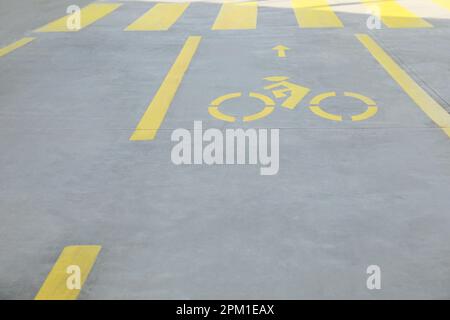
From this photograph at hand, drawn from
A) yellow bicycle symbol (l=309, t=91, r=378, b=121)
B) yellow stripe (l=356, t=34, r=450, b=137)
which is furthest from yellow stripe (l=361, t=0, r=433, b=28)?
yellow bicycle symbol (l=309, t=91, r=378, b=121)

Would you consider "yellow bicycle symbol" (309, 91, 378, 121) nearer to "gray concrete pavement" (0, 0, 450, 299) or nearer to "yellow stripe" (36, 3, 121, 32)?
"gray concrete pavement" (0, 0, 450, 299)

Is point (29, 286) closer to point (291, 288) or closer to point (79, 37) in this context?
point (291, 288)

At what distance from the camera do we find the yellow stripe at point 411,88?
6.65 m

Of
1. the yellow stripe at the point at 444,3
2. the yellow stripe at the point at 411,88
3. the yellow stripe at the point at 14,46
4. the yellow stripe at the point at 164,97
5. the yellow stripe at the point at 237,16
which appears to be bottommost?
the yellow stripe at the point at 14,46

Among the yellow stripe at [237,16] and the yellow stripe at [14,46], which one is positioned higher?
the yellow stripe at [237,16]

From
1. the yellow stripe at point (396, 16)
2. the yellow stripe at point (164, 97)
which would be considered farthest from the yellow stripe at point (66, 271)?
the yellow stripe at point (396, 16)

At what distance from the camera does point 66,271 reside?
4074 mm

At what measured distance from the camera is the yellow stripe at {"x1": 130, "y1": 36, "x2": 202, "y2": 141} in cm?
650

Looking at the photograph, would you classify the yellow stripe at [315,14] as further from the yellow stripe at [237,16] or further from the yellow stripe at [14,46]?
the yellow stripe at [14,46]

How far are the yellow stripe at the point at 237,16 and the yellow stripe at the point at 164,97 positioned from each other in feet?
5.21

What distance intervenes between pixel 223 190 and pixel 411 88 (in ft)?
11.7

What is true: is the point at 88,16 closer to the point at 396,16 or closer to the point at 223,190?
the point at 396,16

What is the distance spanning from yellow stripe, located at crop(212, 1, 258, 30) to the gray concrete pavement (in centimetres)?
267

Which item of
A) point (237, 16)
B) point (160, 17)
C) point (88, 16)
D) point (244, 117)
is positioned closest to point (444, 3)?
point (237, 16)
